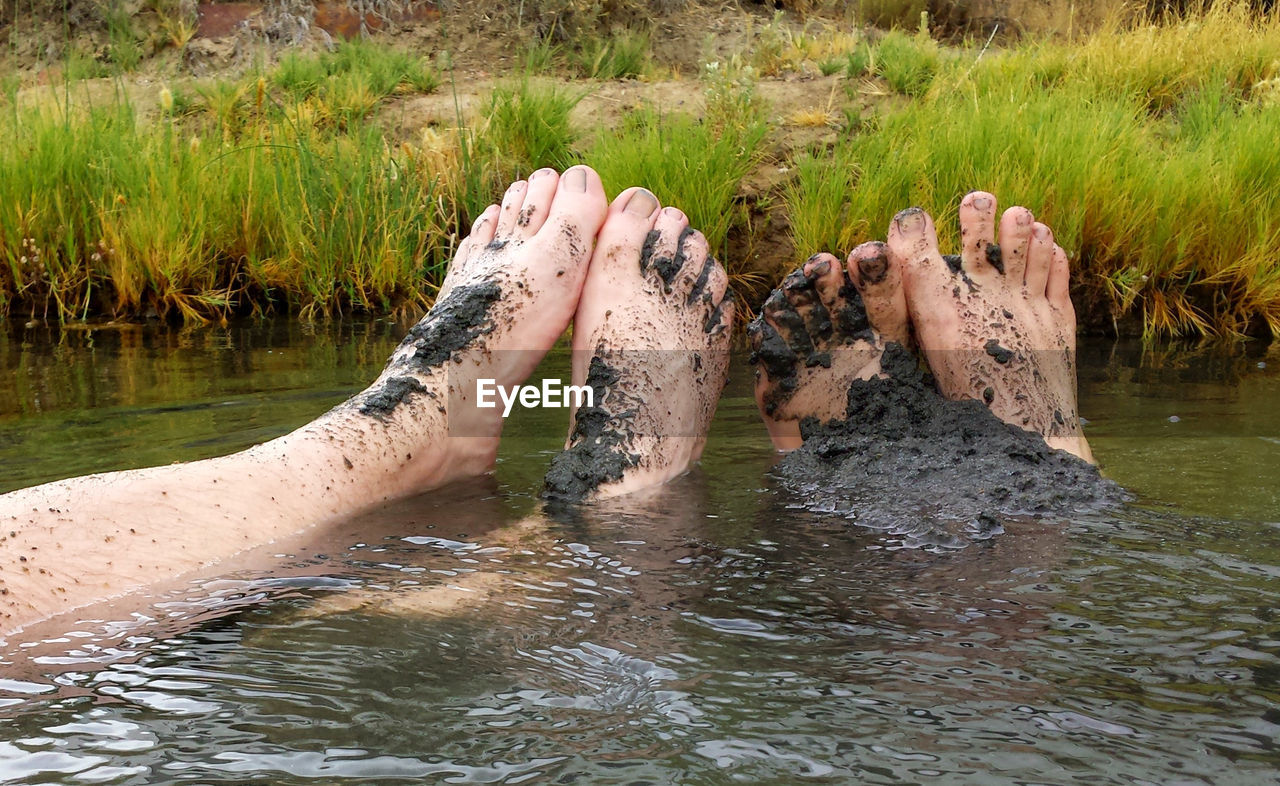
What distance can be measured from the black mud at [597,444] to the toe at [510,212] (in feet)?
1.36

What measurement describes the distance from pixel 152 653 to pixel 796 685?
74 cm

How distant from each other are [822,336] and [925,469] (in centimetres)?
46

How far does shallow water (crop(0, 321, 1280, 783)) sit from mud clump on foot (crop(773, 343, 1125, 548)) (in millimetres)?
72

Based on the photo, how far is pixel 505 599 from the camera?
1479mm

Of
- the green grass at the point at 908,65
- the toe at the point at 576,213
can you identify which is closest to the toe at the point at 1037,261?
the toe at the point at 576,213

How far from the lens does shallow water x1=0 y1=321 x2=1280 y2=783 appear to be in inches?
40.1

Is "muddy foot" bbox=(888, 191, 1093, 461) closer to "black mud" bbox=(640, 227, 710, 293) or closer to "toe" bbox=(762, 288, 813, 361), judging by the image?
"toe" bbox=(762, 288, 813, 361)

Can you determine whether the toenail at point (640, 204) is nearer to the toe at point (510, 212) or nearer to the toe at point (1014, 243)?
the toe at point (510, 212)

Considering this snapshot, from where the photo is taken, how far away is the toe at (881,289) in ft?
7.55

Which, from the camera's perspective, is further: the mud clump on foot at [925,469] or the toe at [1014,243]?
the toe at [1014,243]

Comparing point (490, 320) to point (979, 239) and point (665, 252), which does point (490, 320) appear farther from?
point (979, 239)

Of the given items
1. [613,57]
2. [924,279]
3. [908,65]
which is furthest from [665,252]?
[613,57]

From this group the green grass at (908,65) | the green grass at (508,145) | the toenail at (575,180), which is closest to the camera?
the toenail at (575,180)

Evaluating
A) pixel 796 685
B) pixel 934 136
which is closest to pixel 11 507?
pixel 796 685
